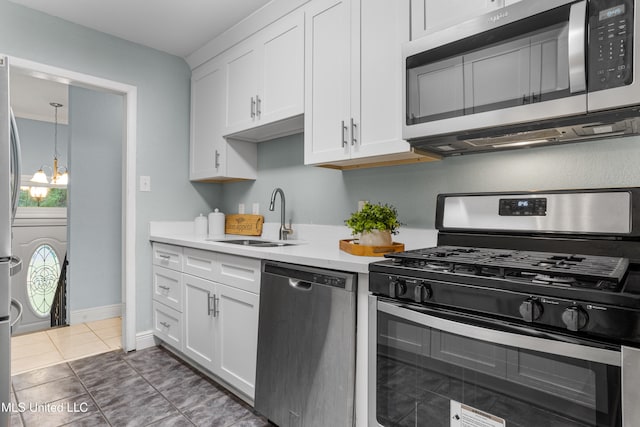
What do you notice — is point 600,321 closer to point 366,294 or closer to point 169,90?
point 366,294

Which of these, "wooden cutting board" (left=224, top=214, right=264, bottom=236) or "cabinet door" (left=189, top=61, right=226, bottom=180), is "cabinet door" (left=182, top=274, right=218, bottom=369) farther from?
"cabinet door" (left=189, top=61, right=226, bottom=180)

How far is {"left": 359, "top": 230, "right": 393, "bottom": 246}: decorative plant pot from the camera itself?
1.69 m

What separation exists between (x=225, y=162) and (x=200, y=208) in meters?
0.69

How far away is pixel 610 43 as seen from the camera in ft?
3.57

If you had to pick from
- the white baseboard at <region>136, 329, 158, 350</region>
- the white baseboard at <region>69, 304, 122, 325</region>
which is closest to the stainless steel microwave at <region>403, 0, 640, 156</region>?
the white baseboard at <region>136, 329, 158, 350</region>

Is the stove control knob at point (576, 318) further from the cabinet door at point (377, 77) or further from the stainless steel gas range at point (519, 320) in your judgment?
the cabinet door at point (377, 77)

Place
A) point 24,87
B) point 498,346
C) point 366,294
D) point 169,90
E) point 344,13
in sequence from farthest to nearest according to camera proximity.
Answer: point 24,87, point 169,90, point 344,13, point 366,294, point 498,346

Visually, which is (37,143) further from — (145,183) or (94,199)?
(145,183)

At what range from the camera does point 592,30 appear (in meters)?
1.11

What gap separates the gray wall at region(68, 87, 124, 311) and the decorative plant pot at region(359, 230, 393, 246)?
315 centimetres

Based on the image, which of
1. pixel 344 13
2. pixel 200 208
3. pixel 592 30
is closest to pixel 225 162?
pixel 200 208

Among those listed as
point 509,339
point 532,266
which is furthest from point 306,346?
point 532,266

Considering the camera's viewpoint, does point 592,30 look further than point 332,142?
No

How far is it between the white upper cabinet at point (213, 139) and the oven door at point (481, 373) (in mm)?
1898
